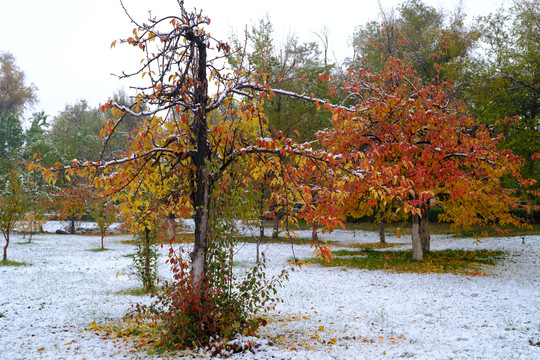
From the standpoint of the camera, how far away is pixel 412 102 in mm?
9867

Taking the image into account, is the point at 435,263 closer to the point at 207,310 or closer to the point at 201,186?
the point at 207,310

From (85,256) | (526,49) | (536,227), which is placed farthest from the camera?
(536,227)

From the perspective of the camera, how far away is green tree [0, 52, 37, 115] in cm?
3541

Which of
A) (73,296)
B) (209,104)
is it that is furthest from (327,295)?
(73,296)

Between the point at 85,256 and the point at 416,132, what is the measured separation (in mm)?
14030

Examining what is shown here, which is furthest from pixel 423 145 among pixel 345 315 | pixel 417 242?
pixel 345 315

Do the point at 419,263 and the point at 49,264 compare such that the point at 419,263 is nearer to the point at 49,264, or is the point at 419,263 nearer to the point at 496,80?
the point at 496,80

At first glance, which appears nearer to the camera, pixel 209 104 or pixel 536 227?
pixel 209 104

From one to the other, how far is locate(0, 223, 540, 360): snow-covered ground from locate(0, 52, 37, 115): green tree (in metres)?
32.6

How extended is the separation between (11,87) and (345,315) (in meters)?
41.4

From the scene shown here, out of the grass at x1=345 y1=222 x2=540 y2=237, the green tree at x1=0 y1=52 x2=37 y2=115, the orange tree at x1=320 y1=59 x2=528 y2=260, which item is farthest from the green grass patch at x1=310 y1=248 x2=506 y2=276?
the green tree at x1=0 y1=52 x2=37 y2=115

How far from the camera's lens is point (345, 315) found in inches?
238

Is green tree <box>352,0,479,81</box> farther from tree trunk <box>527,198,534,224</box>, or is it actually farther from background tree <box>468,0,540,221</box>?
tree trunk <box>527,198,534,224</box>

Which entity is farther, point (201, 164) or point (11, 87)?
point (11, 87)
